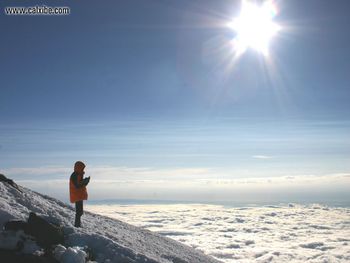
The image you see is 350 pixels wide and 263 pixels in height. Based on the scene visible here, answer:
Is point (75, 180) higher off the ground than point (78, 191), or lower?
higher

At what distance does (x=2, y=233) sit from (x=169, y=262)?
10677 millimetres

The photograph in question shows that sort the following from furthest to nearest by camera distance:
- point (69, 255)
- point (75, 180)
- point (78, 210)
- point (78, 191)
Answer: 1. point (78, 210)
2. point (78, 191)
3. point (75, 180)
4. point (69, 255)

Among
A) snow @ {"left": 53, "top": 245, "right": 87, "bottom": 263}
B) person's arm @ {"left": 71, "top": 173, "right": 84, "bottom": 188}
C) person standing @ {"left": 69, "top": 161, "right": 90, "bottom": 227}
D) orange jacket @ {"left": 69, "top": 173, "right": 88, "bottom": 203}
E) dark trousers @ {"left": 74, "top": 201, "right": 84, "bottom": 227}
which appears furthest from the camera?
dark trousers @ {"left": 74, "top": 201, "right": 84, "bottom": 227}

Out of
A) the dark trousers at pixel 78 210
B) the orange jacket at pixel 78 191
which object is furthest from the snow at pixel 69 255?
the dark trousers at pixel 78 210

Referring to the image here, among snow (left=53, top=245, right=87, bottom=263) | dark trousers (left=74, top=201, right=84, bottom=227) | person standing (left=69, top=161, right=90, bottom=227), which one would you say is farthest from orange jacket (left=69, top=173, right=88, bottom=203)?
snow (left=53, top=245, right=87, bottom=263)

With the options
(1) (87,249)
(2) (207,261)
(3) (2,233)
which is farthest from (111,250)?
(2) (207,261)

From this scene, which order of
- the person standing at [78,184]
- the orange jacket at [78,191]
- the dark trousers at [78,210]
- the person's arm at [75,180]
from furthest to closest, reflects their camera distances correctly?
1. the dark trousers at [78,210]
2. the orange jacket at [78,191]
3. the person's arm at [75,180]
4. the person standing at [78,184]

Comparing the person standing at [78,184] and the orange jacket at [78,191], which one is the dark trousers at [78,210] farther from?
the orange jacket at [78,191]

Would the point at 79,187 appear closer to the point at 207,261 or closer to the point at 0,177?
the point at 0,177

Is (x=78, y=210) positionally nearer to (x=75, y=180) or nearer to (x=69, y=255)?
(x=75, y=180)

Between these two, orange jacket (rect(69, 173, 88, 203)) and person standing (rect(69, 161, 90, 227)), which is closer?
person standing (rect(69, 161, 90, 227))

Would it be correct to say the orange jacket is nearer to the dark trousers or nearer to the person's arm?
the person's arm

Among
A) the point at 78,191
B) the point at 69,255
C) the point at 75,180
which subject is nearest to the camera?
the point at 69,255

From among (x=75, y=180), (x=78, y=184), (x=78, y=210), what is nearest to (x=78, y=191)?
(x=78, y=184)
